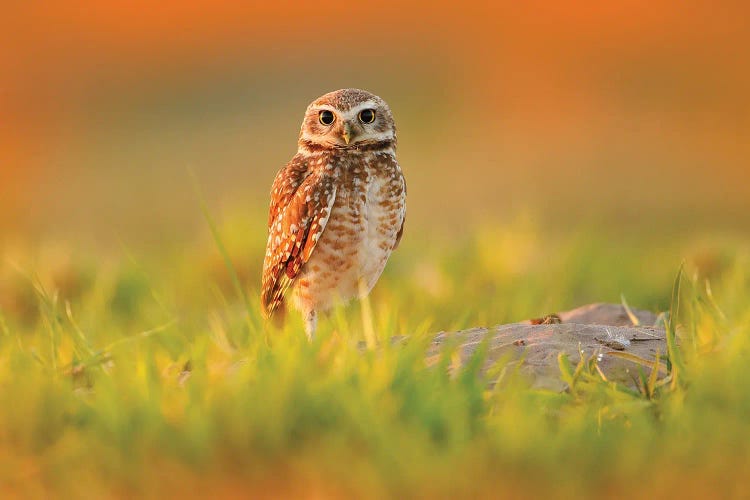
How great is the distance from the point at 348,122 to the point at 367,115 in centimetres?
13

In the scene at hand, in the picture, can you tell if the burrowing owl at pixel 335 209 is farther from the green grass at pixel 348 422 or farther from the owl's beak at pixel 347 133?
the green grass at pixel 348 422

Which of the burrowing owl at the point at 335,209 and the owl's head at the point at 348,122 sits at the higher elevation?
the owl's head at the point at 348,122

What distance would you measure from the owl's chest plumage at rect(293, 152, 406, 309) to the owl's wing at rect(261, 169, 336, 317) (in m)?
0.05

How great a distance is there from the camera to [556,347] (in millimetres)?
3889

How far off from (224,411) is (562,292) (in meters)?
3.62

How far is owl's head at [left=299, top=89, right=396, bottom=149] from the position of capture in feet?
17.3

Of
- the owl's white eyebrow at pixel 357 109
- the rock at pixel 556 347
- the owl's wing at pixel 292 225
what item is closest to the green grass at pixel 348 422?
the rock at pixel 556 347

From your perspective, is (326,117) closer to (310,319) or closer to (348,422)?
(310,319)

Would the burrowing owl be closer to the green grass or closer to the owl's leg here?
the owl's leg

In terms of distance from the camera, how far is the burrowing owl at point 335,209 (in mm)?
5125

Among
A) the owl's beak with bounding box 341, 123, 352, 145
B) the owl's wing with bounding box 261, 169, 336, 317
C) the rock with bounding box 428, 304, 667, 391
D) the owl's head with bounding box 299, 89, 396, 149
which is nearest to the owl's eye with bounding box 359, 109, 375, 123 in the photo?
the owl's head with bounding box 299, 89, 396, 149

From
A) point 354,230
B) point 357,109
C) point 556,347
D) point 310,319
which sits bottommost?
point 310,319

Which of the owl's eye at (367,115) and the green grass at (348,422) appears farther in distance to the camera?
the owl's eye at (367,115)

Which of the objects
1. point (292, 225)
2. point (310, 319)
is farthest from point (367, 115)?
point (310, 319)
